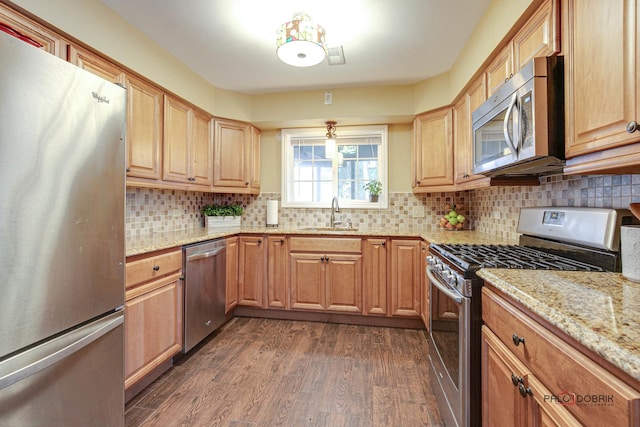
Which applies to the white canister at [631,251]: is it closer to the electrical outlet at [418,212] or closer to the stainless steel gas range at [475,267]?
the stainless steel gas range at [475,267]

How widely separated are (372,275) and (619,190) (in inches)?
73.1

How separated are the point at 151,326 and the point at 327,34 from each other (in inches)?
90.9

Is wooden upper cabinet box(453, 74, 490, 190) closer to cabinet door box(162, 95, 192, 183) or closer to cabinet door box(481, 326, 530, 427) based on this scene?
cabinet door box(481, 326, 530, 427)

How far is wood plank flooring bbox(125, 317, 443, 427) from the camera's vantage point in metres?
1.60

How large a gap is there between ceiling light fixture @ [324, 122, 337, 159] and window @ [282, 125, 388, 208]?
72 millimetres

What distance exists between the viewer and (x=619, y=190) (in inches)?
51.0

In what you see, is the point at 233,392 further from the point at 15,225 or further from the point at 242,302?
the point at 15,225

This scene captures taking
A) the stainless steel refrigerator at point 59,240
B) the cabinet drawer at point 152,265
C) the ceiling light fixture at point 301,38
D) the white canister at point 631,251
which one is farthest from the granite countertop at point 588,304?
the cabinet drawer at point 152,265

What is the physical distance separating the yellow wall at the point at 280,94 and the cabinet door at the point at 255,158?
108 mm

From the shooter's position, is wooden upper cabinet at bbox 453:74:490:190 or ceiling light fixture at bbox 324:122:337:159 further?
ceiling light fixture at bbox 324:122:337:159

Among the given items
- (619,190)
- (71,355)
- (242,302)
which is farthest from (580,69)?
A: (242,302)

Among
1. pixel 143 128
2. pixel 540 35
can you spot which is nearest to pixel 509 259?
pixel 540 35

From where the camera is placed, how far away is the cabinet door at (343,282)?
111 inches

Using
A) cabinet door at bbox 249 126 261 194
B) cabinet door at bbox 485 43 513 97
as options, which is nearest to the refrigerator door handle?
cabinet door at bbox 249 126 261 194
